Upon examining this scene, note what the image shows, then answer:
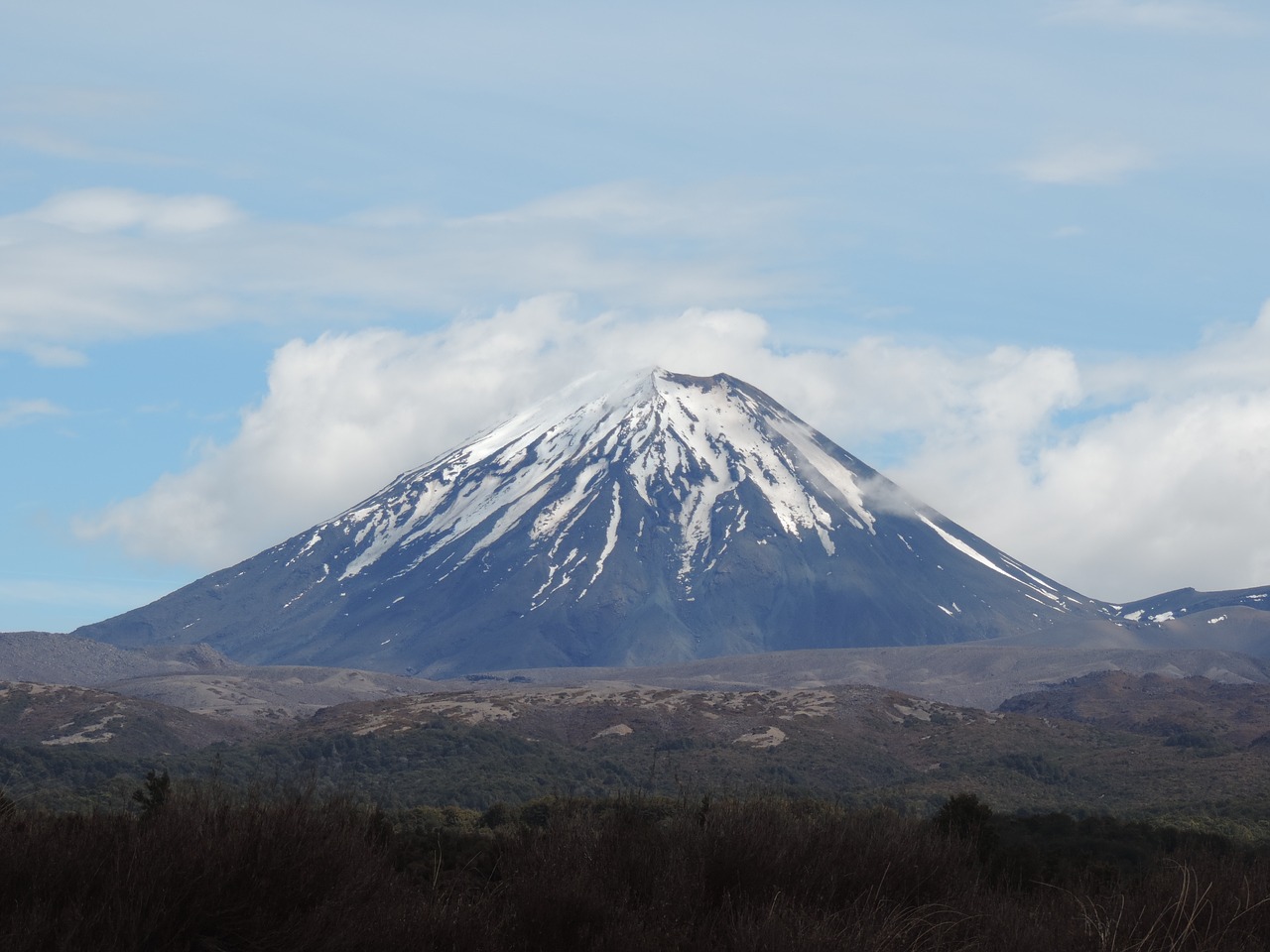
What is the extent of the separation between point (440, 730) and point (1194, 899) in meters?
83.9

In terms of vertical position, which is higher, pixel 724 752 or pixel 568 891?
pixel 568 891

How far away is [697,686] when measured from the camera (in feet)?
644

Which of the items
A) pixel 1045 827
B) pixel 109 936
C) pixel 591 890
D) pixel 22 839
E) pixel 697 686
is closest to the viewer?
pixel 109 936

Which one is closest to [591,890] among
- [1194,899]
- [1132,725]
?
[1194,899]

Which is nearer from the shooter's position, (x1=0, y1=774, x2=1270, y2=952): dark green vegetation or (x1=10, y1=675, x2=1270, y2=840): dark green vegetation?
(x1=0, y1=774, x2=1270, y2=952): dark green vegetation

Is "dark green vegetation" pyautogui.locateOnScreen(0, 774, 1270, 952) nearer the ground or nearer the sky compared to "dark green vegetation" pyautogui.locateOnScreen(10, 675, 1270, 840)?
nearer the sky

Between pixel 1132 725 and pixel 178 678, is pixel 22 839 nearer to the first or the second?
pixel 1132 725

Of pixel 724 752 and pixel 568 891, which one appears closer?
pixel 568 891

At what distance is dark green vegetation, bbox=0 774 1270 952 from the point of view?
10.4 m

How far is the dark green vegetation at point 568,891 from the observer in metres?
10.4

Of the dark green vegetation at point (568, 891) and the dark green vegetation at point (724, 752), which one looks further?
the dark green vegetation at point (724, 752)

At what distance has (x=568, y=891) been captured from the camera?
11.7 m

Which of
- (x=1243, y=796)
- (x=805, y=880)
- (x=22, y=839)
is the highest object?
(x=22, y=839)

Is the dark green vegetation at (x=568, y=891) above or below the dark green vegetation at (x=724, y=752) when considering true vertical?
above
